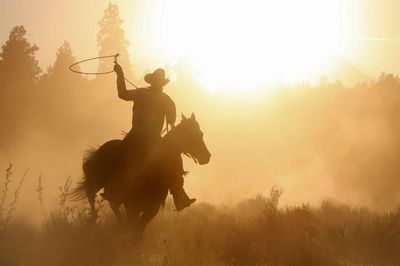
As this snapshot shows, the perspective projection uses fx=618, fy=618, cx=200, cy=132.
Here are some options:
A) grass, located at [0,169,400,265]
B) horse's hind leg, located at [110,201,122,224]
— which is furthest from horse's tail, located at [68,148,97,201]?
horse's hind leg, located at [110,201,122,224]

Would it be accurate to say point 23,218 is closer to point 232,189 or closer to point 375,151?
point 232,189

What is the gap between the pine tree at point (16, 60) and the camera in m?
46.4

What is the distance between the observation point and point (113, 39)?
216 feet

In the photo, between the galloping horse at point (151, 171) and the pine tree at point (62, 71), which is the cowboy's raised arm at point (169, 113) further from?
the pine tree at point (62, 71)

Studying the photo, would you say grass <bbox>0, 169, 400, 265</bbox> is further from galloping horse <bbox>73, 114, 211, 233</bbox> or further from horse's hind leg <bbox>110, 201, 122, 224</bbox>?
galloping horse <bbox>73, 114, 211, 233</bbox>

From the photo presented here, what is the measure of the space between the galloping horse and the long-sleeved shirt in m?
0.31

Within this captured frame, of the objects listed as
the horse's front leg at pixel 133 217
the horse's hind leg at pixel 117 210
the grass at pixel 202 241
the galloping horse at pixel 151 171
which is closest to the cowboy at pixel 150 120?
the galloping horse at pixel 151 171

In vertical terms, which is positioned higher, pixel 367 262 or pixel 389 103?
pixel 389 103

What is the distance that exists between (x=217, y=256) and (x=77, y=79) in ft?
147

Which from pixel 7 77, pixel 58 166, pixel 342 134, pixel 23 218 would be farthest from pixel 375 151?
pixel 23 218

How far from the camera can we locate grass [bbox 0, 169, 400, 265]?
9.10 metres

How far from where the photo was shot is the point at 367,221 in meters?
18.4

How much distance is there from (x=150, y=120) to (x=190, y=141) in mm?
802

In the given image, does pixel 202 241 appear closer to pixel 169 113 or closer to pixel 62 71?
pixel 169 113
